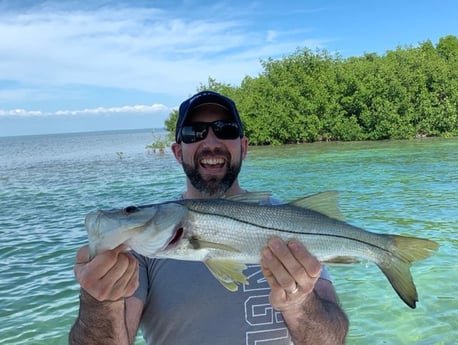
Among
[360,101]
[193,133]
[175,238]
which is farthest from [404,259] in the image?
[360,101]

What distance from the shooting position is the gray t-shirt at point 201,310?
2.64 m

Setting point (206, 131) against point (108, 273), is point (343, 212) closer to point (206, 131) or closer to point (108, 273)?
point (206, 131)

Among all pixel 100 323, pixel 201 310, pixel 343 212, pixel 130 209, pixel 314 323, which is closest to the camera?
pixel 130 209

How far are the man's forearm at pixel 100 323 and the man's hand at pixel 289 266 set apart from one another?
774 mm

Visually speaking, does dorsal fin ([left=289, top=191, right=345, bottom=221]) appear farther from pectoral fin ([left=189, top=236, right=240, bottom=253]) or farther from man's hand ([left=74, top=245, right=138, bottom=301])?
man's hand ([left=74, top=245, right=138, bottom=301])

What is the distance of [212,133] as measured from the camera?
11.4 feet

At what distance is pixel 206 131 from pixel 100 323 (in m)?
1.58

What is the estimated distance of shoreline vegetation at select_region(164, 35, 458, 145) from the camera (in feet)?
135

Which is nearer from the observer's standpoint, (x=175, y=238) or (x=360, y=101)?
(x=175, y=238)

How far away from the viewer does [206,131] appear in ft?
11.3

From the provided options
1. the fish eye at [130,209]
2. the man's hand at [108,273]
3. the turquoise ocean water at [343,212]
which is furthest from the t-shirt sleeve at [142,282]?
the turquoise ocean water at [343,212]

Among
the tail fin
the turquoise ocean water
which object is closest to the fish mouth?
the tail fin

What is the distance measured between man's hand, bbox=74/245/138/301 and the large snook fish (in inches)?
2.5

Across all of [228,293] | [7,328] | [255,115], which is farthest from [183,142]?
[255,115]
